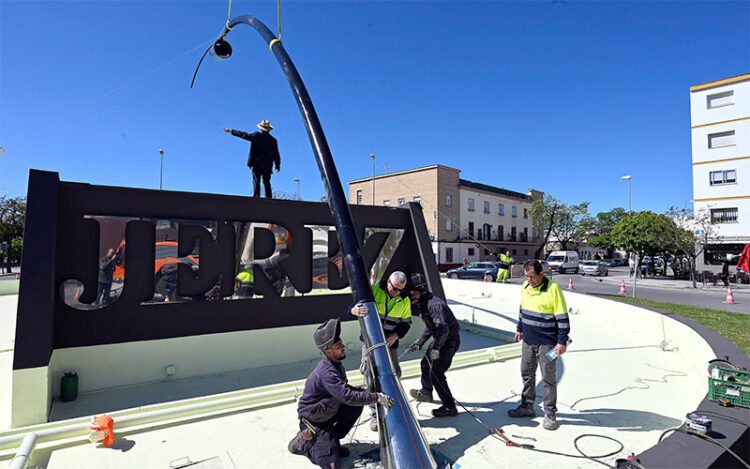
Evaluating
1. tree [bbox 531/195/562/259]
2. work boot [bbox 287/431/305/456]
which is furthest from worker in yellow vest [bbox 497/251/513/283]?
tree [bbox 531/195/562/259]

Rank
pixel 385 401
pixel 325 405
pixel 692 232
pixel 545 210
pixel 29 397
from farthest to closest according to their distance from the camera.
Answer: pixel 545 210, pixel 692 232, pixel 29 397, pixel 325 405, pixel 385 401

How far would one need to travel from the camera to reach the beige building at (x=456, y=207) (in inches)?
1590

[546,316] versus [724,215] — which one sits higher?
[724,215]

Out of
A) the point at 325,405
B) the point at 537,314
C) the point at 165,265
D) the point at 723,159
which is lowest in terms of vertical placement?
the point at 325,405

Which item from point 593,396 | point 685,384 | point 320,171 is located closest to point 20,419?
point 320,171

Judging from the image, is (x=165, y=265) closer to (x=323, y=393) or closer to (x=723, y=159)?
(x=323, y=393)

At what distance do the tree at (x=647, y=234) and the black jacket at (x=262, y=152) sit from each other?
26.8 m

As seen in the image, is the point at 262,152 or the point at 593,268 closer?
the point at 262,152

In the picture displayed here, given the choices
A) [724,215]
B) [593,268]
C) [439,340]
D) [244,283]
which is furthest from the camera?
[593,268]

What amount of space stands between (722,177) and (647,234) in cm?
697

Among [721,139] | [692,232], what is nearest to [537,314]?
[692,232]

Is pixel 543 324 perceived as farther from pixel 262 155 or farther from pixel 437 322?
pixel 262 155

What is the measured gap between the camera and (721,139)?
28875mm

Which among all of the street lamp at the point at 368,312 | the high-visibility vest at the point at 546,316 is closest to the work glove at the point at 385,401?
the street lamp at the point at 368,312
